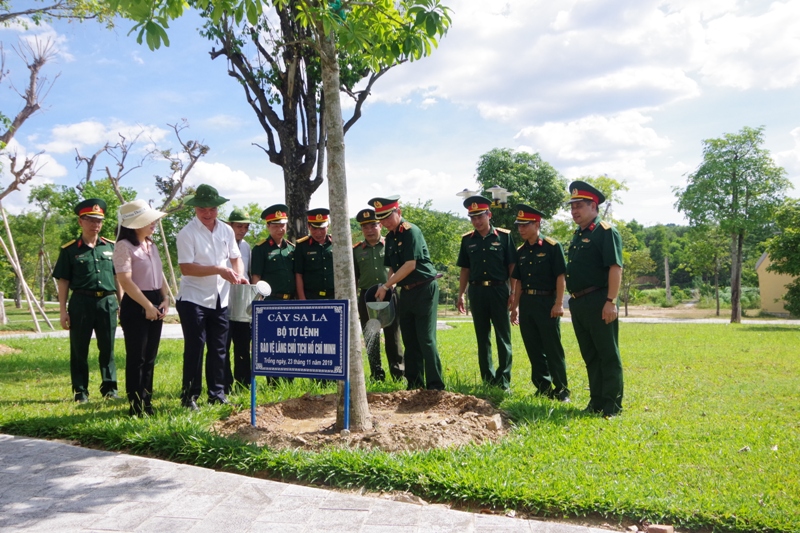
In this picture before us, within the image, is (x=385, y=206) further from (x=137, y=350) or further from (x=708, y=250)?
(x=708, y=250)

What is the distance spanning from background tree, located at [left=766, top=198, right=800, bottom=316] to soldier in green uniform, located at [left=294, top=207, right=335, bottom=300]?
752 inches

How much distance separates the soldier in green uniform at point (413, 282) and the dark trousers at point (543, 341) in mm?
1030

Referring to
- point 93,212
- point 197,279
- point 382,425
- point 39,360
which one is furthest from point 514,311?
point 39,360

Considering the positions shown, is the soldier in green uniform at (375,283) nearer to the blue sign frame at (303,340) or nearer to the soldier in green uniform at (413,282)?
→ the soldier in green uniform at (413,282)

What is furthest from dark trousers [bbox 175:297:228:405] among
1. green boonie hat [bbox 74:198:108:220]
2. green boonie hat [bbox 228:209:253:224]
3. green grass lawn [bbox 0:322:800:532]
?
green boonie hat [bbox 74:198:108:220]

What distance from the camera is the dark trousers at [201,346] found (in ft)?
18.1

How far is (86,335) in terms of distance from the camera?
6602 mm

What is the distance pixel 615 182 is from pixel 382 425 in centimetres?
2665

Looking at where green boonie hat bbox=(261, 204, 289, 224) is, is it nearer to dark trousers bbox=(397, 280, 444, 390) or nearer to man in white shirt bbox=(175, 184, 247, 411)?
man in white shirt bbox=(175, 184, 247, 411)

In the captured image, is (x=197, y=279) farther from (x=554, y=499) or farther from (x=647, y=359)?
(x=647, y=359)

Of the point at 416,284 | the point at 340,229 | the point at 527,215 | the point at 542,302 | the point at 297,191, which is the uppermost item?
the point at 297,191

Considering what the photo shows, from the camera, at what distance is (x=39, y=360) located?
399 inches

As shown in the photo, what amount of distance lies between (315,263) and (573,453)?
Result: 3803 mm

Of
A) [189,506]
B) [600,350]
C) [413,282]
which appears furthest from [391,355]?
[189,506]
